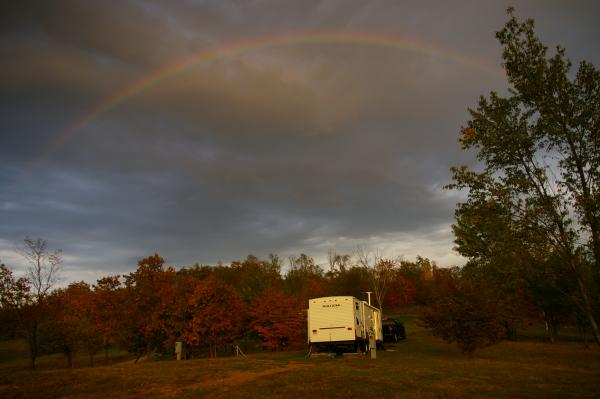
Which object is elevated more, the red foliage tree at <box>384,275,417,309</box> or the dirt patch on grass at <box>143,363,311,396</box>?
the red foliage tree at <box>384,275,417,309</box>

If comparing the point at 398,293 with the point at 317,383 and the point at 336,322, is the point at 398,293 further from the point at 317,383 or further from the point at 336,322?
the point at 317,383

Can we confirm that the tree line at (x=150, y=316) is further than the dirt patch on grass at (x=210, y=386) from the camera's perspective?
Yes

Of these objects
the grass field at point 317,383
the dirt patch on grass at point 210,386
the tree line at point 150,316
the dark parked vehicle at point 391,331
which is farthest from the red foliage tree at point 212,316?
the dirt patch on grass at point 210,386

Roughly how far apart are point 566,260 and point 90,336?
1212 inches

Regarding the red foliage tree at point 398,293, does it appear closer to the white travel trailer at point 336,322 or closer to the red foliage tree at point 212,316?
the red foliage tree at point 212,316

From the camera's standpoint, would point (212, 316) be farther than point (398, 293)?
No

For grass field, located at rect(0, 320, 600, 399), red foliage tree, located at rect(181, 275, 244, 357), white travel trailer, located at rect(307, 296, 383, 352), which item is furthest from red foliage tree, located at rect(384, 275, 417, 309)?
grass field, located at rect(0, 320, 600, 399)

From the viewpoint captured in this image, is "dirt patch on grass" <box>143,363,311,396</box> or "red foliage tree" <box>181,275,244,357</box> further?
"red foliage tree" <box>181,275,244,357</box>

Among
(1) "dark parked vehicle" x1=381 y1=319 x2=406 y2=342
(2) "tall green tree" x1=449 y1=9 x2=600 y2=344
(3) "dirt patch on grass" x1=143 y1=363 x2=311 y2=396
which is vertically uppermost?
(2) "tall green tree" x1=449 y1=9 x2=600 y2=344

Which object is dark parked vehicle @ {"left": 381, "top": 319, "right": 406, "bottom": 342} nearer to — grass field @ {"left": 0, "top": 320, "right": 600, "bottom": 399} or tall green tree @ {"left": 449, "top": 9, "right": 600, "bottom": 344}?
grass field @ {"left": 0, "top": 320, "right": 600, "bottom": 399}

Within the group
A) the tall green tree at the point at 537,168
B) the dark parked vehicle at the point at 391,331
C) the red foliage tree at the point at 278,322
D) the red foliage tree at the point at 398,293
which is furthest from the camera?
the red foliage tree at the point at 398,293

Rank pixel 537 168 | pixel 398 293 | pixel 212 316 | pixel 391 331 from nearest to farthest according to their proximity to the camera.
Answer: pixel 537 168, pixel 212 316, pixel 391 331, pixel 398 293

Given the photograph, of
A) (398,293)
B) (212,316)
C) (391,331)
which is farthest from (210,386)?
(398,293)

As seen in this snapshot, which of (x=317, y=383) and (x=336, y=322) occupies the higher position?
(x=336, y=322)
